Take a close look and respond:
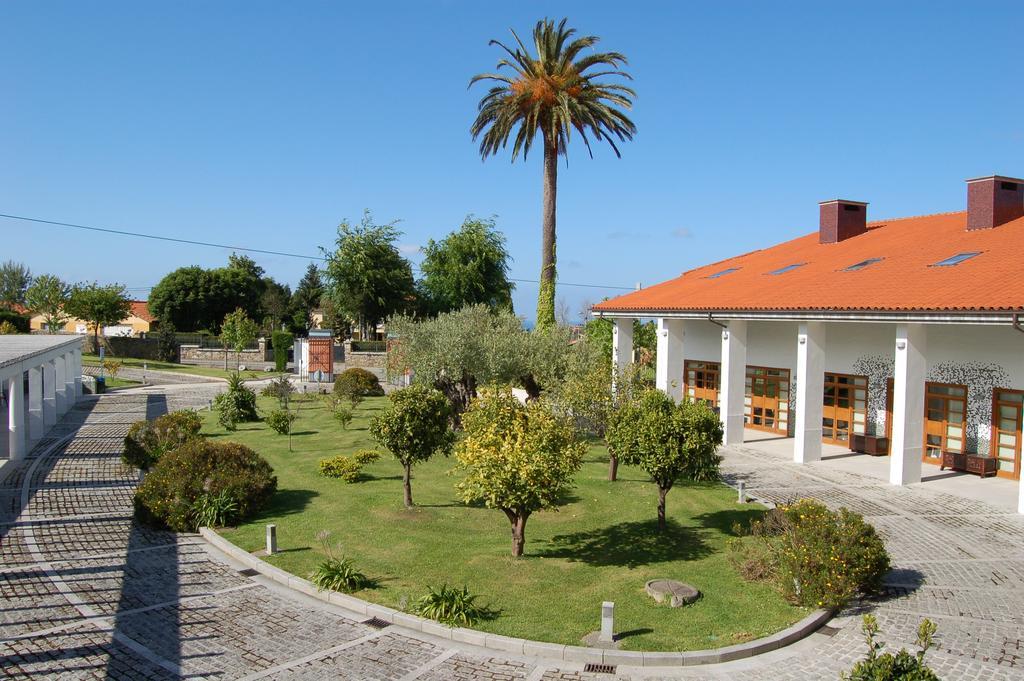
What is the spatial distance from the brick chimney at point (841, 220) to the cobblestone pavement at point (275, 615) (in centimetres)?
1424

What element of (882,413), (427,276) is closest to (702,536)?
(882,413)

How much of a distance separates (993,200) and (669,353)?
10.9m

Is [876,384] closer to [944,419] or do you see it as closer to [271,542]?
[944,419]

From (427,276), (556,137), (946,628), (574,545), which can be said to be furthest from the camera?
(427,276)

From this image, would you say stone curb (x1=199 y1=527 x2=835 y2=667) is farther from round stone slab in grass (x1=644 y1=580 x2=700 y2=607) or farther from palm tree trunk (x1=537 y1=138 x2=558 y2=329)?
palm tree trunk (x1=537 y1=138 x2=558 y2=329)

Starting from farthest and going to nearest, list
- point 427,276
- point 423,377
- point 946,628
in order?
point 427,276
point 423,377
point 946,628

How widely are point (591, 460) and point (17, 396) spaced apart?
53.0ft

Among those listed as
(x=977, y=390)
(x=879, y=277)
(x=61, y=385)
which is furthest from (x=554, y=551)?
(x=61, y=385)

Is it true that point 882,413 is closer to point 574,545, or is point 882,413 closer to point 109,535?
point 574,545

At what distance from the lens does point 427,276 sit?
194 feet

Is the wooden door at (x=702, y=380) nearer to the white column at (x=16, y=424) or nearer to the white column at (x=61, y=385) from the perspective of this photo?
the white column at (x=16, y=424)

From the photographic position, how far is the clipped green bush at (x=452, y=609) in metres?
9.54

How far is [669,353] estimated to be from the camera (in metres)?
25.9

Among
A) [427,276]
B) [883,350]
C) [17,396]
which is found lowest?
[17,396]
